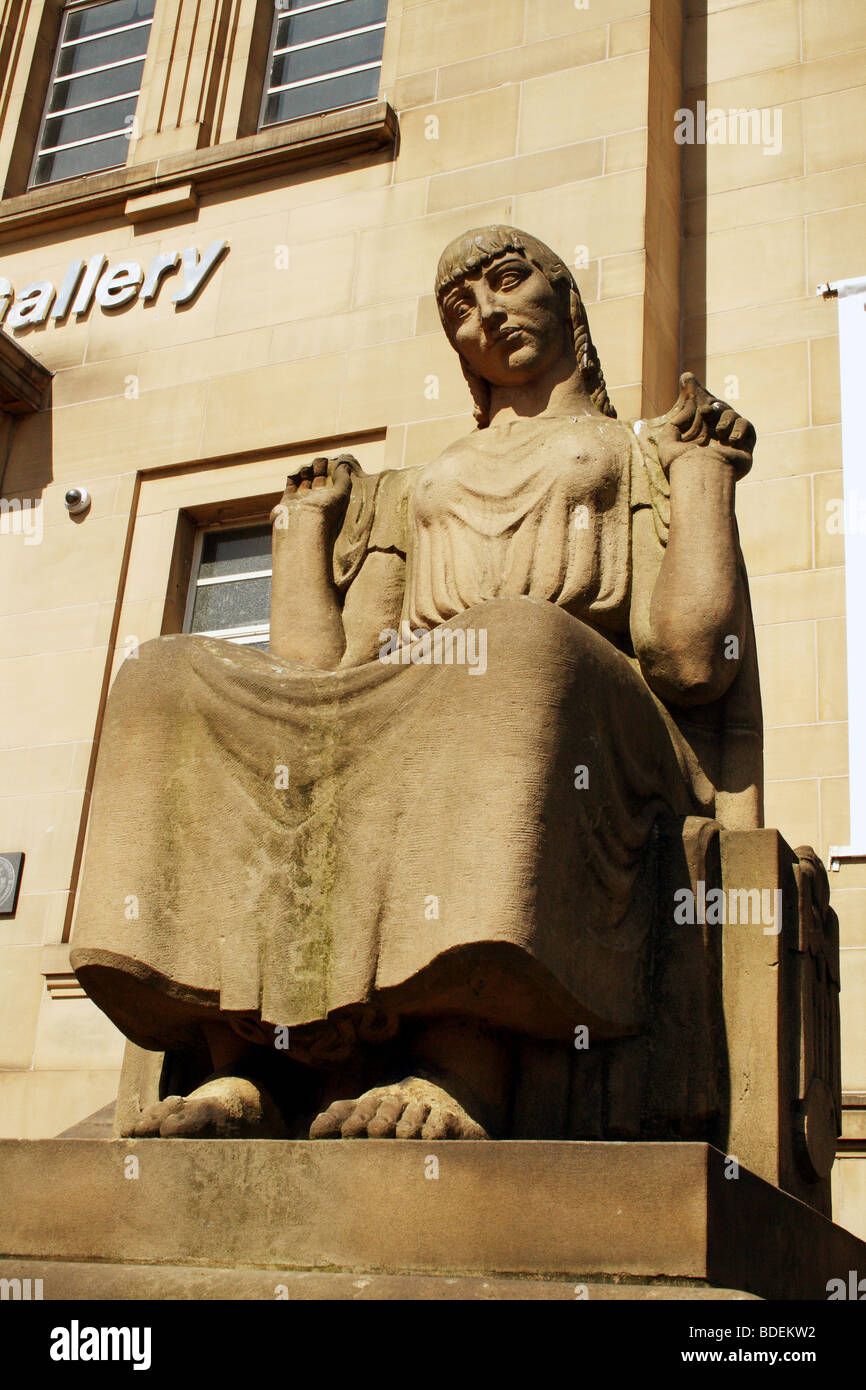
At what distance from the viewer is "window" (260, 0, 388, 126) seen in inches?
479

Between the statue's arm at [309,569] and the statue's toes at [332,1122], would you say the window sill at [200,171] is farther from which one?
the statue's toes at [332,1122]

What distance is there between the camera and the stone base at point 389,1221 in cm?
344

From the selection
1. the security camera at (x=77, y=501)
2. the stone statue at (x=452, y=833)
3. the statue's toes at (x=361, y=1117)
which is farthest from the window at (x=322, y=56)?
the statue's toes at (x=361, y=1117)

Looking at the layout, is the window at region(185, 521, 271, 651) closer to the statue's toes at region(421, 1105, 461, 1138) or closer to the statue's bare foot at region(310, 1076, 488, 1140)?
the statue's bare foot at region(310, 1076, 488, 1140)

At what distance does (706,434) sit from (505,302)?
0.91 m

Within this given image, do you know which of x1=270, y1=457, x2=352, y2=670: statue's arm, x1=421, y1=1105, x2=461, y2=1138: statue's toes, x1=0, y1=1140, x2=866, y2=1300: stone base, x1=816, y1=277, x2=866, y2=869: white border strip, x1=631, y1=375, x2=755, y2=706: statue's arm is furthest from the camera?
x1=816, y1=277, x2=866, y2=869: white border strip

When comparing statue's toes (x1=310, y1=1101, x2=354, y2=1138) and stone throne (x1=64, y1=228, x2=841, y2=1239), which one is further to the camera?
stone throne (x1=64, y1=228, x2=841, y2=1239)

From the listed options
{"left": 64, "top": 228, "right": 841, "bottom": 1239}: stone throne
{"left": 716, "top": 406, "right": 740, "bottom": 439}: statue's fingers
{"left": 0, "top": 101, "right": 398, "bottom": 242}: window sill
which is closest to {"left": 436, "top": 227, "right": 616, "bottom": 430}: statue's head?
{"left": 64, "top": 228, "right": 841, "bottom": 1239}: stone throne

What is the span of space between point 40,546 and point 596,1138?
7.58m

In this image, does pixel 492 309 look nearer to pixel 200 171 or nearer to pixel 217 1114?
pixel 217 1114

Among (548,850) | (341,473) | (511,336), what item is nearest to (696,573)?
(511,336)

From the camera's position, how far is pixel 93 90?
13.2 meters
